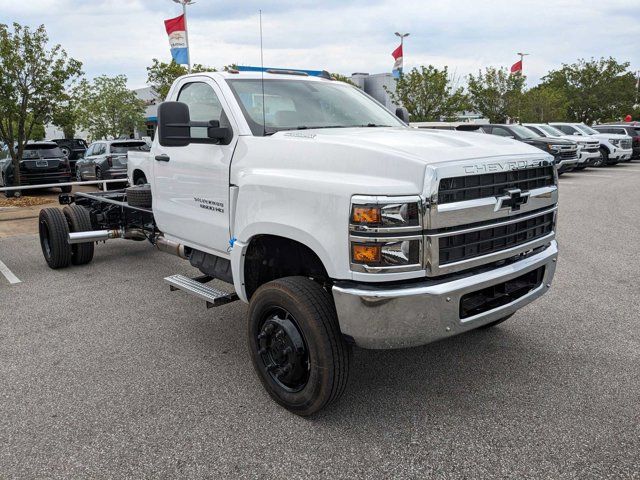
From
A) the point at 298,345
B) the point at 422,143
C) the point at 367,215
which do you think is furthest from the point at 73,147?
the point at 367,215

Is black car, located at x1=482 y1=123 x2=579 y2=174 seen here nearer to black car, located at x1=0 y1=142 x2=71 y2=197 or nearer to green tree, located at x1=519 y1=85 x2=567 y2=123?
black car, located at x1=0 y1=142 x2=71 y2=197

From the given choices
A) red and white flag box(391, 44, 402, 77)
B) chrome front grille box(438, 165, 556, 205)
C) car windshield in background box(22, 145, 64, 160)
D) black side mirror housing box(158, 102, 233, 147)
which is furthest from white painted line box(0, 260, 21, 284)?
red and white flag box(391, 44, 402, 77)

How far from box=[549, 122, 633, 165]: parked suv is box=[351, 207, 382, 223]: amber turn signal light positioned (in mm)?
22611

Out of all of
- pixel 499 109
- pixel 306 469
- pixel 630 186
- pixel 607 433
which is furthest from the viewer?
pixel 499 109

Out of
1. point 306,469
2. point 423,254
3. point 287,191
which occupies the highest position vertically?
point 287,191

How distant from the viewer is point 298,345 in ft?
10.5

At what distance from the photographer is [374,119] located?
453 cm

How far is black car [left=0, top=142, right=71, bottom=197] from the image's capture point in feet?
51.9

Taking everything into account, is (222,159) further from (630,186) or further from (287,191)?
(630,186)

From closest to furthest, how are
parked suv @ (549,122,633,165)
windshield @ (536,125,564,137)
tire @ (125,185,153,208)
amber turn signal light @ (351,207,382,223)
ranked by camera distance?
amber turn signal light @ (351,207,382,223) → tire @ (125,185,153,208) → windshield @ (536,125,564,137) → parked suv @ (549,122,633,165)

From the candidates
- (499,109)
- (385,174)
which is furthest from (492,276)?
A: (499,109)

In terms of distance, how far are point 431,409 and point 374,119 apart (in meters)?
2.35

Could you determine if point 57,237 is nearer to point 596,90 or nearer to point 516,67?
point 516,67

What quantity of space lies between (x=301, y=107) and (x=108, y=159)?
14379 mm
